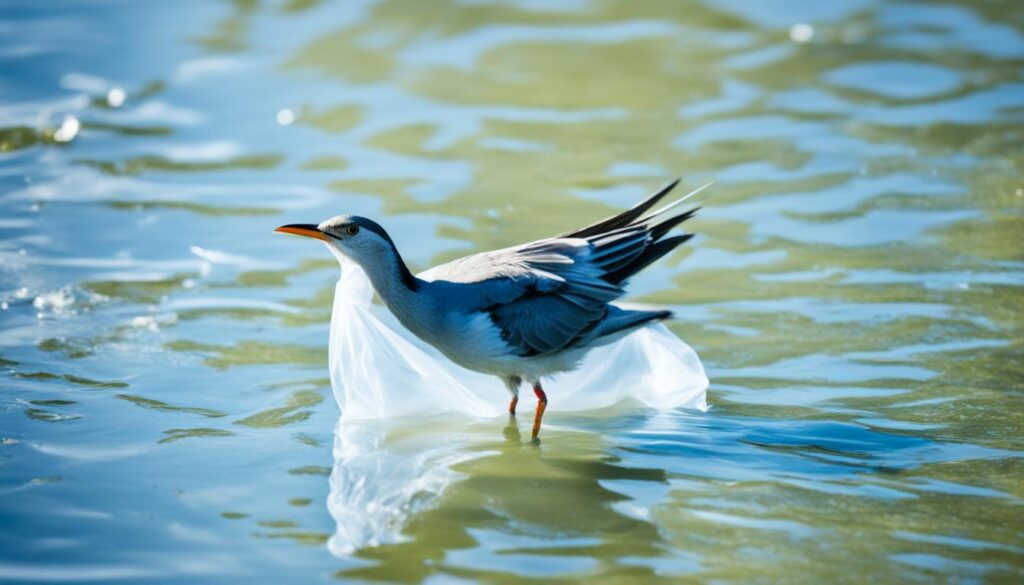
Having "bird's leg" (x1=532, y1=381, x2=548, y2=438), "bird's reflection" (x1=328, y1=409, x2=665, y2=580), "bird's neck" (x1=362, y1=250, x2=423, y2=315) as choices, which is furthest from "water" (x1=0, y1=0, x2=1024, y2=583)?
"bird's neck" (x1=362, y1=250, x2=423, y2=315)

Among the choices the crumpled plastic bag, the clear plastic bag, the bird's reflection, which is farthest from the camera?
the crumpled plastic bag

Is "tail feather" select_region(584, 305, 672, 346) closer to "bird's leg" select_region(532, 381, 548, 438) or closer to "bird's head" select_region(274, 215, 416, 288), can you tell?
"bird's leg" select_region(532, 381, 548, 438)

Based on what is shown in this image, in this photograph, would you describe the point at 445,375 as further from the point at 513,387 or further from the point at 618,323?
the point at 618,323

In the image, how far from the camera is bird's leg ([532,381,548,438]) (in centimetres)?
650

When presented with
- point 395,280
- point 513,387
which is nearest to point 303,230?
point 395,280

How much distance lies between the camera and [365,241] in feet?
21.2

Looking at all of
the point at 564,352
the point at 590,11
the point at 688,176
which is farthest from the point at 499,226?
the point at 590,11

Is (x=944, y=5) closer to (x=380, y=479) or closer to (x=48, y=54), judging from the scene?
(x=48, y=54)

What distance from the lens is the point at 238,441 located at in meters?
6.18

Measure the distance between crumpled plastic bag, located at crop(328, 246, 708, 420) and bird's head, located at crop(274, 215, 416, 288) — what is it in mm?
176

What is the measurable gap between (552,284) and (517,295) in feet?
0.62

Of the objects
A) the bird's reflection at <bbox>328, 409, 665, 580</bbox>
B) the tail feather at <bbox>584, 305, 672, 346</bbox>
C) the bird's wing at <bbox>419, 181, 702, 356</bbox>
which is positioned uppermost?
the bird's wing at <bbox>419, 181, 702, 356</bbox>

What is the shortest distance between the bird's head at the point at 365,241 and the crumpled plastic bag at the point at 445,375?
176 mm

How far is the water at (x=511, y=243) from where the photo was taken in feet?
17.1
